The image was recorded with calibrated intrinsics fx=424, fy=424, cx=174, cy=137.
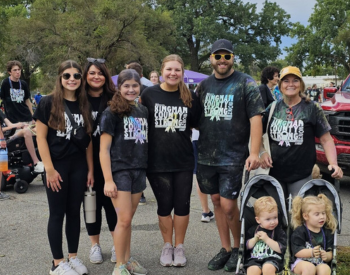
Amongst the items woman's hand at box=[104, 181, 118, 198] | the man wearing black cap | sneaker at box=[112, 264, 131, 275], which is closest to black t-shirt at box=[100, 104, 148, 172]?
woman's hand at box=[104, 181, 118, 198]

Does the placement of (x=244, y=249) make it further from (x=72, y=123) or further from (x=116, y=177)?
(x=72, y=123)

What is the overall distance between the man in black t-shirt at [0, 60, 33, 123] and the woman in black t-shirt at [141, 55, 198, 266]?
15.5ft

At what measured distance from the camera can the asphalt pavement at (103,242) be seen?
434 cm

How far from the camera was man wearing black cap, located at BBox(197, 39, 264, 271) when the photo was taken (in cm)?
401

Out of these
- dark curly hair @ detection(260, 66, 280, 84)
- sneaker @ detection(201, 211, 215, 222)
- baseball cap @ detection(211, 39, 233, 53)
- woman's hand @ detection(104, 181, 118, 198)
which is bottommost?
sneaker @ detection(201, 211, 215, 222)

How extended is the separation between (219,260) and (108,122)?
1.79 m

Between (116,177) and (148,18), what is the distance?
3289cm

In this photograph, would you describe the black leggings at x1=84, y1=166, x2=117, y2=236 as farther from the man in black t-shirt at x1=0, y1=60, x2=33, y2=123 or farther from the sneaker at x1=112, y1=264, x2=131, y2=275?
the man in black t-shirt at x1=0, y1=60, x2=33, y2=123

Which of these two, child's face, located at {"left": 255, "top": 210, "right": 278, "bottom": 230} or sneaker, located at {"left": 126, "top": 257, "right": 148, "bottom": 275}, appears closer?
child's face, located at {"left": 255, "top": 210, "right": 278, "bottom": 230}

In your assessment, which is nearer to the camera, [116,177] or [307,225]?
[307,225]

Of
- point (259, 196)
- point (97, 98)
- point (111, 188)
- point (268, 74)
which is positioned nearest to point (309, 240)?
point (259, 196)

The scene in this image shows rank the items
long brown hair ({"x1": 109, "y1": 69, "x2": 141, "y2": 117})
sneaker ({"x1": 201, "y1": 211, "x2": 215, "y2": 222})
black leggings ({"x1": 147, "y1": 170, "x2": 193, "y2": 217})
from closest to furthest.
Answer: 1. long brown hair ({"x1": 109, "y1": 69, "x2": 141, "y2": 117})
2. black leggings ({"x1": 147, "y1": 170, "x2": 193, "y2": 217})
3. sneaker ({"x1": 201, "y1": 211, "x2": 215, "y2": 222})

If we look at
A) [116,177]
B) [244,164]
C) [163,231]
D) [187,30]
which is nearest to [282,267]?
[244,164]

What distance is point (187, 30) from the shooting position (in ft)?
140
